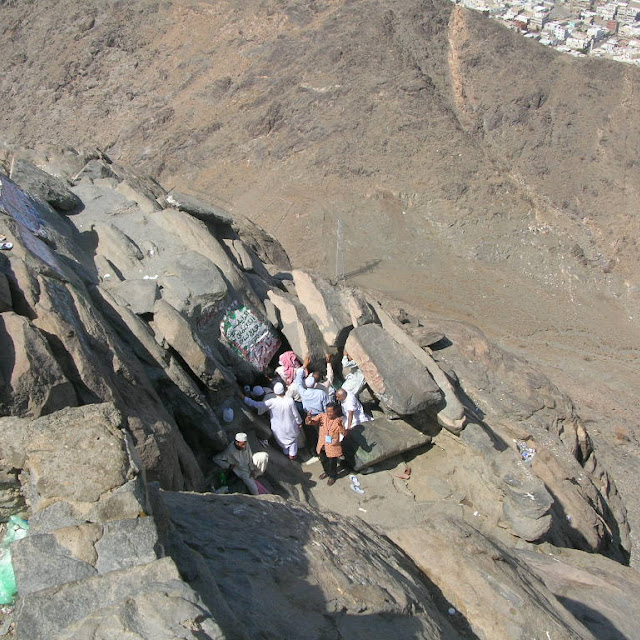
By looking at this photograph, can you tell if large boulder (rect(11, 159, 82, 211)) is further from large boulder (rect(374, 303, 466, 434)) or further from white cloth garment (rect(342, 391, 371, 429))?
white cloth garment (rect(342, 391, 371, 429))

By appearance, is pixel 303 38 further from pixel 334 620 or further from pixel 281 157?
pixel 334 620

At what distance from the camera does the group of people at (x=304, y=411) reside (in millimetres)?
6340

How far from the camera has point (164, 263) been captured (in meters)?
8.30

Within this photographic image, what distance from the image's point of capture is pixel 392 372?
27.1ft

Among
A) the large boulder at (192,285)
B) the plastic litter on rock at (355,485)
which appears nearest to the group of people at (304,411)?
the plastic litter on rock at (355,485)

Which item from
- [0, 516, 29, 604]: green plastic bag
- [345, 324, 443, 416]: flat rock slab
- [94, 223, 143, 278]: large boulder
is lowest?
[345, 324, 443, 416]: flat rock slab

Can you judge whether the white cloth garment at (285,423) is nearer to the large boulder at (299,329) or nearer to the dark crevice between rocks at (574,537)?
the large boulder at (299,329)

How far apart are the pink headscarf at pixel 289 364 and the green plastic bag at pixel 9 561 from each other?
4.73 metres

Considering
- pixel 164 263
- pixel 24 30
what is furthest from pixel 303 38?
pixel 164 263

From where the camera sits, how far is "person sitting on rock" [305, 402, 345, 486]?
698 cm

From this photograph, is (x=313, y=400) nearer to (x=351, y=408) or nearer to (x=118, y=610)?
(x=351, y=408)

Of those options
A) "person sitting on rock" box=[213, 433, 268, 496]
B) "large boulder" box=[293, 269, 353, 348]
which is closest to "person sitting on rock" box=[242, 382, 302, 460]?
"person sitting on rock" box=[213, 433, 268, 496]

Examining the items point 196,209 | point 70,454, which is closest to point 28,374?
point 70,454

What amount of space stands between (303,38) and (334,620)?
24.7m
